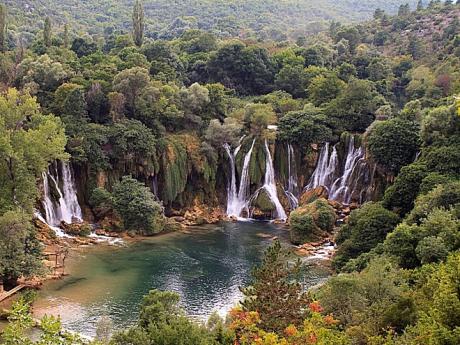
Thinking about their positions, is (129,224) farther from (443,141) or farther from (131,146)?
(443,141)

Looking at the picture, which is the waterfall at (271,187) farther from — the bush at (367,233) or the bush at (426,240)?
the bush at (426,240)

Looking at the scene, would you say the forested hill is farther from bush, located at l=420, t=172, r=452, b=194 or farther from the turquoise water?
bush, located at l=420, t=172, r=452, b=194

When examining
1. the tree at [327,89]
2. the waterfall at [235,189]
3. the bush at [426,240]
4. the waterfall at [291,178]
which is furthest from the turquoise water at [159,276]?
the tree at [327,89]

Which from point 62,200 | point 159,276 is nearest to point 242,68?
point 62,200

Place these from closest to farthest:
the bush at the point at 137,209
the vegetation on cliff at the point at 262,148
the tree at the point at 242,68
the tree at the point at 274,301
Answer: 1. the tree at the point at 274,301
2. the vegetation on cliff at the point at 262,148
3. the bush at the point at 137,209
4. the tree at the point at 242,68

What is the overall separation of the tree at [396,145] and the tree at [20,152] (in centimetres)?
2279

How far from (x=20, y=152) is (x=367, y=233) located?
793 inches

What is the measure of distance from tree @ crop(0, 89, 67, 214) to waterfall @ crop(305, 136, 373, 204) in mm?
22638

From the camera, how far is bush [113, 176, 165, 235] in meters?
41.0

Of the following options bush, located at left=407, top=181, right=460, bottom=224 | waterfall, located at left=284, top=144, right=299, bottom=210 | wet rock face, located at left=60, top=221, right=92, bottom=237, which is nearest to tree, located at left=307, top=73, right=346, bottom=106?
waterfall, located at left=284, top=144, right=299, bottom=210

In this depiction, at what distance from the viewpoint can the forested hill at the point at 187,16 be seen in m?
101

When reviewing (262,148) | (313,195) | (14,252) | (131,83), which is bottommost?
(313,195)

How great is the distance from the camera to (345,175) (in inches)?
1901

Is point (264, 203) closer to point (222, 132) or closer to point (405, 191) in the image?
point (222, 132)
